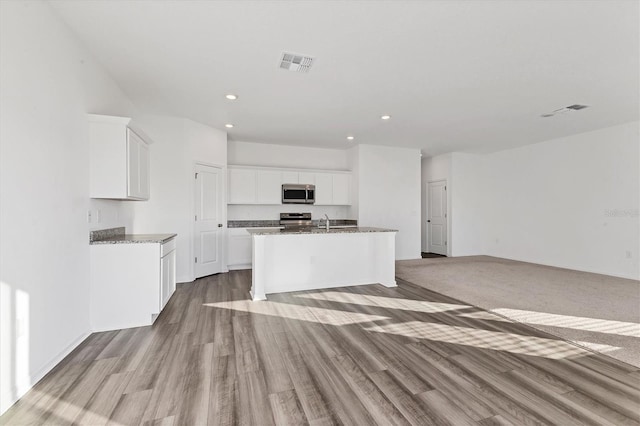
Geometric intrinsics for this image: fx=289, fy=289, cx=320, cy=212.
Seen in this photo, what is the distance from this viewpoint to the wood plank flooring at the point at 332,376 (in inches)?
70.1

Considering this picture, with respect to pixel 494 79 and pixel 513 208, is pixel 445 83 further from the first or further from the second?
pixel 513 208

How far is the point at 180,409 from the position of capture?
5.98ft

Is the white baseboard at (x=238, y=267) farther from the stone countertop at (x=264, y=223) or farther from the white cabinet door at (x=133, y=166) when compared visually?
the white cabinet door at (x=133, y=166)

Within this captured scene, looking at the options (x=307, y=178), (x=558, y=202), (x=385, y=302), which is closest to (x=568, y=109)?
(x=558, y=202)

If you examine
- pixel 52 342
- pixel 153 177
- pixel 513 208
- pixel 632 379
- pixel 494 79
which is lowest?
pixel 632 379

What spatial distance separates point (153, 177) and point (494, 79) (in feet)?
17.5

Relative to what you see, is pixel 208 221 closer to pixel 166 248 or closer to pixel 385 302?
pixel 166 248

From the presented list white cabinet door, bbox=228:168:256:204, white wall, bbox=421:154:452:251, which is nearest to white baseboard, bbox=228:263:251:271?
white cabinet door, bbox=228:168:256:204

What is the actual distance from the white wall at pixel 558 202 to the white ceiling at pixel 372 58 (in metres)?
0.92

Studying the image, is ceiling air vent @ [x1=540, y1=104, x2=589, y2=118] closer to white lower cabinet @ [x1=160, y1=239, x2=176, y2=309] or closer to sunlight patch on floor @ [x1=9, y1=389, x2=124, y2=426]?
white lower cabinet @ [x1=160, y1=239, x2=176, y2=309]

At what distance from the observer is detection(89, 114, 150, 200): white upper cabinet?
3074 mm

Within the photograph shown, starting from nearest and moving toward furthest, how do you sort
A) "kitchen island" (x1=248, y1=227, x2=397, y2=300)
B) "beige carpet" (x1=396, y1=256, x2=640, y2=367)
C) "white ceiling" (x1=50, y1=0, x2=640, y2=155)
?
"white ceiling" (x1=50, y1=0, x2=640, y2=155) → "beige carpet" (x1=396, y1=256, x2=640, y2=367) → "kitchen island" (x1=248, y1=227, x2=397, y2=300)

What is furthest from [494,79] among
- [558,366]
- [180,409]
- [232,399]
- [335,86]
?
[180,409]

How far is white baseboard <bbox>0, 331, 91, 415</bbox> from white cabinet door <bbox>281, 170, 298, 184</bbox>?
4.51 metres
